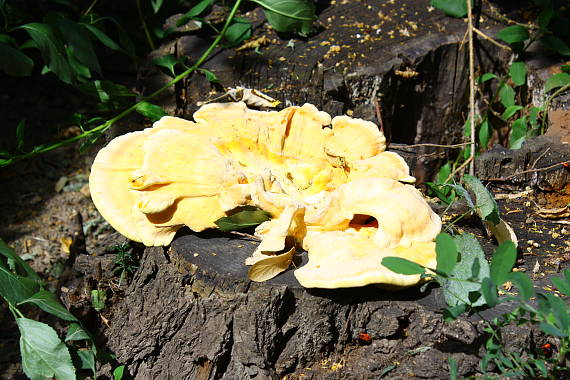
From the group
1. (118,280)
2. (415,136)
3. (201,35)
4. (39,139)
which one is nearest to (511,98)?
(415,136)

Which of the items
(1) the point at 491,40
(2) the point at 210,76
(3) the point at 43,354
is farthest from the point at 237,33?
(3) the point at 43,354

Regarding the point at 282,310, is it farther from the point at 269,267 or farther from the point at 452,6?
the point at 452,6

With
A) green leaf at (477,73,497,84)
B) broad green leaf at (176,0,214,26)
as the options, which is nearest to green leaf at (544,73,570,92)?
green leaf at (477,73,497,84)

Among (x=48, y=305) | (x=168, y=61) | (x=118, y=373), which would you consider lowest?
(x=118, y=373)

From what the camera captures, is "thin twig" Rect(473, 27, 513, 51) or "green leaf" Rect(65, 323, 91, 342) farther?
"thin twig" Rect(473, 27, 513, 51)

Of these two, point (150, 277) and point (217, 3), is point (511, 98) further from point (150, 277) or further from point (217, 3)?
point (150, 277)

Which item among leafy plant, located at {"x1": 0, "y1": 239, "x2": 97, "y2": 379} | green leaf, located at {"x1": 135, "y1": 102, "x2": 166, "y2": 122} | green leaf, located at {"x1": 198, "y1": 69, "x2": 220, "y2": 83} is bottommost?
leafy plant, located at {"x1": 0, "y1": 239, "x2": 97, "y2": 379}

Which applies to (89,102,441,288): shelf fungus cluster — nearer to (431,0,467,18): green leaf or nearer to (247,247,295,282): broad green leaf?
(247,247,295,282): broad green leaf
